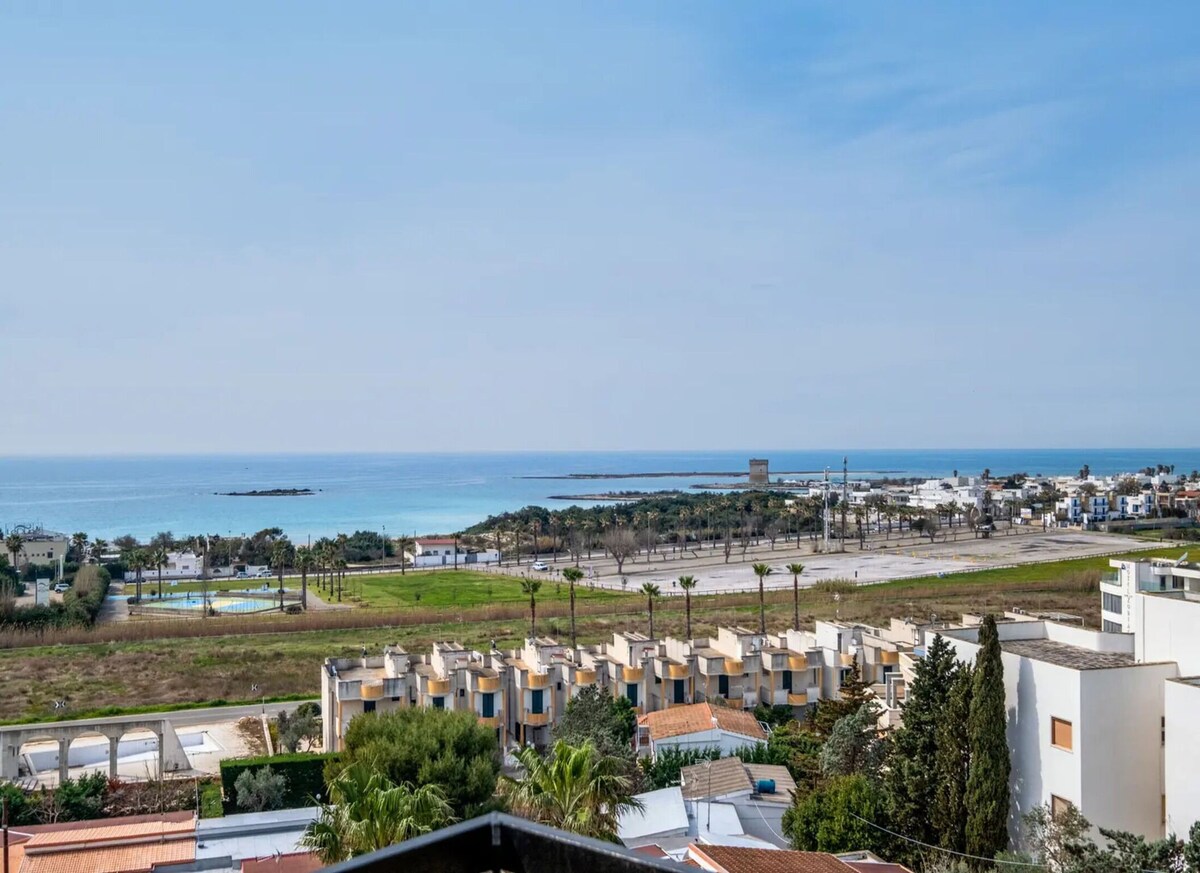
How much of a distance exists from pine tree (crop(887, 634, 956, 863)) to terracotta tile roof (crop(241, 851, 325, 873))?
31.7ft

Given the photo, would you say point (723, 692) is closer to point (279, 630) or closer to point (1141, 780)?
point (1141, 780)

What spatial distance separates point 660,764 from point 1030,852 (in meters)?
8.99

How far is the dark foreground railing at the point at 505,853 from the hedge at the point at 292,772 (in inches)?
907

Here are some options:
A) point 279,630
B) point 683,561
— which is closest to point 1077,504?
point 683,561

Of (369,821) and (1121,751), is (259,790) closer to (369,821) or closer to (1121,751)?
(369,821)

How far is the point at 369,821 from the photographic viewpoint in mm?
11180

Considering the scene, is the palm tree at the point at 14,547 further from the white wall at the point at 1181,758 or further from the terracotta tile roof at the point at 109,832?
the white wall at the point at 1181,758

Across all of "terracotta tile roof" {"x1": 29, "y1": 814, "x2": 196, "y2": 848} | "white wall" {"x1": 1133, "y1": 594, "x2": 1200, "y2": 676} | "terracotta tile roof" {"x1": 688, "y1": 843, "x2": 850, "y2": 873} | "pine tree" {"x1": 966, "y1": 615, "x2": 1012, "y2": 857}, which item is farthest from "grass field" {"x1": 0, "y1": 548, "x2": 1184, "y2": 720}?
"white wall" {"x1": 1133, "y1": 594, "x2": 1200, "y2": 676}

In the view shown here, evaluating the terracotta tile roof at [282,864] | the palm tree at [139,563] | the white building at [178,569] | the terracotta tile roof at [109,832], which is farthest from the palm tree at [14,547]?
the terracotta tile roof at [282,864]

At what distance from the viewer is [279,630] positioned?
46812mm

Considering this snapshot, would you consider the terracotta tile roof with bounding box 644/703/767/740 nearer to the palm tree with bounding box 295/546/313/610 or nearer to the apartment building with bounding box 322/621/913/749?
the apartment building with bounding box 322/621/913/749

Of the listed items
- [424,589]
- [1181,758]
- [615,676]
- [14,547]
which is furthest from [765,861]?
[14,547]

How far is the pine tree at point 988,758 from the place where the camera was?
51.4ft

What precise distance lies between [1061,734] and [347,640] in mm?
33370
